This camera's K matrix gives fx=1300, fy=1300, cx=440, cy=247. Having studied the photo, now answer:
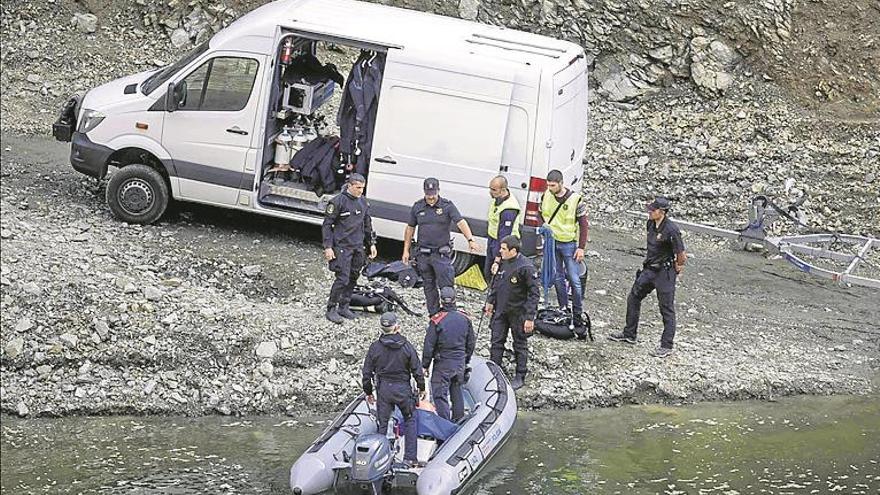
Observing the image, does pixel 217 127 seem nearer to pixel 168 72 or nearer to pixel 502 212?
pixel 168 72

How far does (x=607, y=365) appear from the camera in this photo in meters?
12.9

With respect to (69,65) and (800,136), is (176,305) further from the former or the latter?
(800,136)

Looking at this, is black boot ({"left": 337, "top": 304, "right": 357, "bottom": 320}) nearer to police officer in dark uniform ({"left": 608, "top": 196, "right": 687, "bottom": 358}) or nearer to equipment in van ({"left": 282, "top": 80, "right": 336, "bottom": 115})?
equipment in van ({"left": 282, "top": 80, "right": 336, "bottom": 115})

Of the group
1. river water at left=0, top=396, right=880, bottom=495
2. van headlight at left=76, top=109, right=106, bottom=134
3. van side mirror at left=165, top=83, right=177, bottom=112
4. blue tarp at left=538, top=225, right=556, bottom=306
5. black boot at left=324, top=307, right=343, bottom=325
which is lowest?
river water at left=0, top=396, right=880, bottom=495

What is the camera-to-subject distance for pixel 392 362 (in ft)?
34.1

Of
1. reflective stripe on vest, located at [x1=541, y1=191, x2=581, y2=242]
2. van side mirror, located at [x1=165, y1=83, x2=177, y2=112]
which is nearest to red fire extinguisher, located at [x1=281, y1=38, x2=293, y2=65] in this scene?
van side mirror, located at [x1=165, y1=83, x2=177, y2=112]

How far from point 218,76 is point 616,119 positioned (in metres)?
6.83

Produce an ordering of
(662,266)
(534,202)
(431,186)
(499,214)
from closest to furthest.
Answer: (431,186) → (662,266) → (499,214) → (534,202)

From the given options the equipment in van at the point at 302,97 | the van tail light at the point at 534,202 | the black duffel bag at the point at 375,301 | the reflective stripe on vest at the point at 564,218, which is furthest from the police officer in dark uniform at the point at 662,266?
the equipment in van at the point at 302,97

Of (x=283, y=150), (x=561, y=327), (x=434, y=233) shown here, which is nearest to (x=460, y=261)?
(x=434, y=233)

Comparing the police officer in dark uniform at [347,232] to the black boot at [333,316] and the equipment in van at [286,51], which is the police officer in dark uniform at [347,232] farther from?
the equipment in van at [286,51]

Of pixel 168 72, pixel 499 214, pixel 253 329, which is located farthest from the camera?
pixel 168 72

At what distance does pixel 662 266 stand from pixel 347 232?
3.12 metres

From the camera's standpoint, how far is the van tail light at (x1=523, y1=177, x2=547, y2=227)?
1373 centimetres
